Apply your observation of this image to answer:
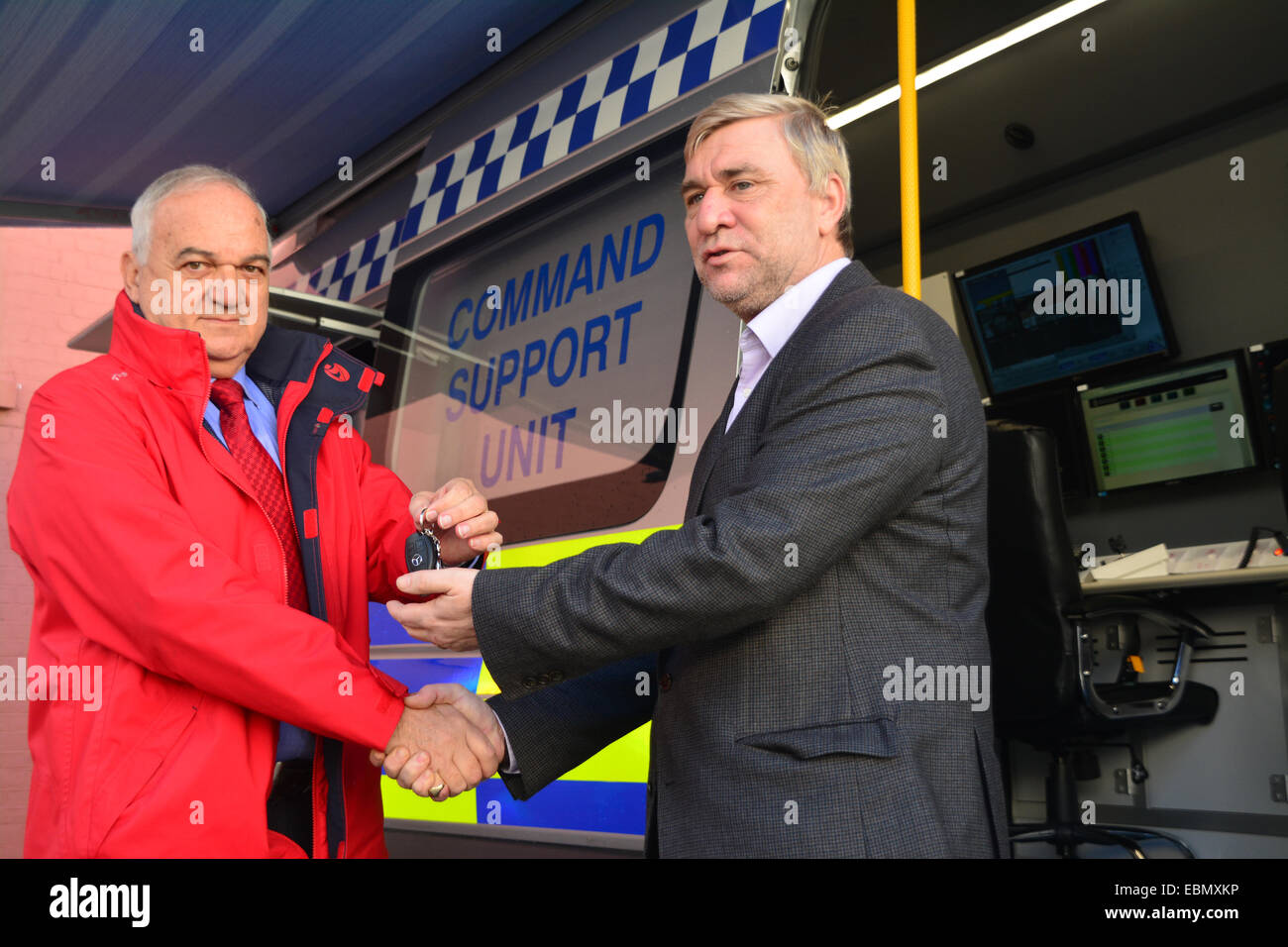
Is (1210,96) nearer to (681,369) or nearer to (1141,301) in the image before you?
(1141,301)

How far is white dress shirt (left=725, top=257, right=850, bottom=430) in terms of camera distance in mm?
1674

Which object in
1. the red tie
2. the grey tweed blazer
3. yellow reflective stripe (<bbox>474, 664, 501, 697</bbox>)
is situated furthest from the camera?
yellow reflective stripe (<bbox>474, 664, 501, 697</bbox>)

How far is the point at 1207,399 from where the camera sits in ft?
14.3

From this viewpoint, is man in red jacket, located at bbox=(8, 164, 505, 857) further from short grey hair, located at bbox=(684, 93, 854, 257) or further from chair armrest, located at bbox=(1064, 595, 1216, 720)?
chair armrest, located at bbox=(1064, 595, 1216, 720)

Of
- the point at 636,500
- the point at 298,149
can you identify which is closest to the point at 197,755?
the point at 636,500

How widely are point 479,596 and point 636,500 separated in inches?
38.2

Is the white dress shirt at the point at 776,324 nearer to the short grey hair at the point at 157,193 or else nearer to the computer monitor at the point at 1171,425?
the short grey hair at the point at 157,193

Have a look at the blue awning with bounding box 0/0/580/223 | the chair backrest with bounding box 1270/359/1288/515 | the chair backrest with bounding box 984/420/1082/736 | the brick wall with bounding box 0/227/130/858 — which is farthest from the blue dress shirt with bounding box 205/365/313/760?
the brick wall with bounding box 0/227/130/858

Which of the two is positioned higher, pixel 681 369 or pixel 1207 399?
pixel 1207 399

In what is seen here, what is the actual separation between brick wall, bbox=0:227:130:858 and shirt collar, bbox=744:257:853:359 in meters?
4.83

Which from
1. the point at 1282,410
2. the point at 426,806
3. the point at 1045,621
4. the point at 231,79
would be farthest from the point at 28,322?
the point at 1282,410

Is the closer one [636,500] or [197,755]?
[197,755]

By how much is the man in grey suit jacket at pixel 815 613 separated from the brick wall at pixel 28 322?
16.2ft
